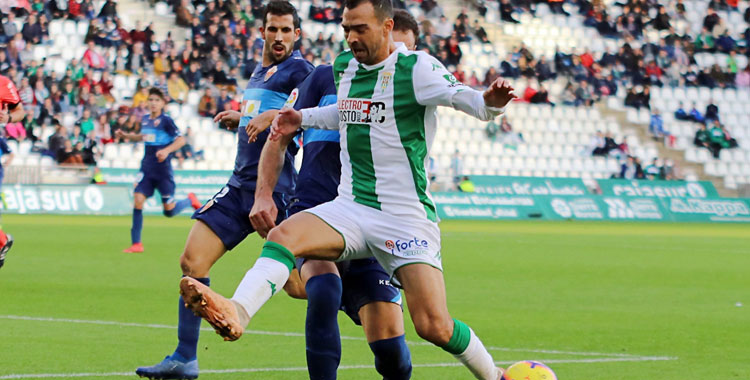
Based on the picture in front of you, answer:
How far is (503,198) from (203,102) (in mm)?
8408

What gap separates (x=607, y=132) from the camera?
36.6m

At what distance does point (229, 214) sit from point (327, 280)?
146cm

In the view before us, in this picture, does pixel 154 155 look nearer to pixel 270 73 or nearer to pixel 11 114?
pixel 11 114

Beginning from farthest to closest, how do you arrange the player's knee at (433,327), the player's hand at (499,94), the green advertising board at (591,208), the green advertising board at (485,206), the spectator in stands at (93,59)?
1. the green advertising board at (591,208)
2. the green advertising board at (485,206)
3. the spectator in stands at (93,59)
4. the player's knee at (433,327)
5. the player's hand at (499,94)

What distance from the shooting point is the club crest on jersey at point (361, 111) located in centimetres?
582

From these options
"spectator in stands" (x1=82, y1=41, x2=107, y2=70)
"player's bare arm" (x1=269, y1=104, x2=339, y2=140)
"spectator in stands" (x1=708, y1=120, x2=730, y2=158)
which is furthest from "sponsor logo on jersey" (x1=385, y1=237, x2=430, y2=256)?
"spectator in stands" (x1=708, y1=120, x2=730, y2=158)

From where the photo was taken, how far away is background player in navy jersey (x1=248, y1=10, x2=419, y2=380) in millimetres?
6125

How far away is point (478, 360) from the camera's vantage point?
229 inches

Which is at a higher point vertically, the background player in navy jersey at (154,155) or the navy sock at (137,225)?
the background player in navy jersey at (154,155)

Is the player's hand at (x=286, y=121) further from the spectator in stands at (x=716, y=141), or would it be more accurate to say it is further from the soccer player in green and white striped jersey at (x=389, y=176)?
the spectator in stands at (x=716, y=141)

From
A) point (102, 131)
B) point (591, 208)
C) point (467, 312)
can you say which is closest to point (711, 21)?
point (591, 208)

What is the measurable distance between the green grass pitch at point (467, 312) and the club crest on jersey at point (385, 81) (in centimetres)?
214

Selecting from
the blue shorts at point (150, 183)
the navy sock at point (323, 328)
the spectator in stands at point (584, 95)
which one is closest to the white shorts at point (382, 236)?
the navy sock at point (323, 328)

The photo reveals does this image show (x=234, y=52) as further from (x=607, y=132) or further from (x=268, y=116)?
(x=268, y=116)
